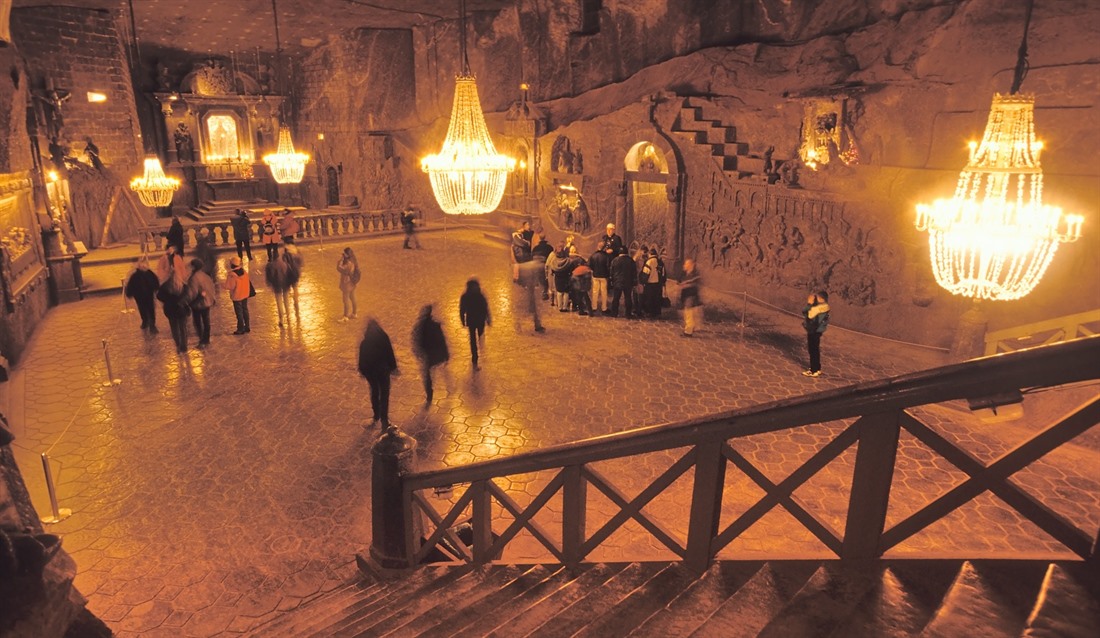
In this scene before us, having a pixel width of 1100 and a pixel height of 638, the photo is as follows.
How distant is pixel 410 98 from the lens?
25.6m

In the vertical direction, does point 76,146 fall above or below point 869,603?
above

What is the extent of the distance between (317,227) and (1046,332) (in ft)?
62.6

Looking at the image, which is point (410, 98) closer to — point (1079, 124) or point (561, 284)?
point (561, 284)

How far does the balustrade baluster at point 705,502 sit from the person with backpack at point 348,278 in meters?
9.65

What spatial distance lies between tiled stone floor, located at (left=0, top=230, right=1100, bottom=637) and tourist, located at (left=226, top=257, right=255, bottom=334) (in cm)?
39

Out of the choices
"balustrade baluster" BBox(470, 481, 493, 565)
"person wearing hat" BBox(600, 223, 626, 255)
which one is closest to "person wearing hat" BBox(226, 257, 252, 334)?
"person wearing hat" BBox(600, 223, 626, 255)

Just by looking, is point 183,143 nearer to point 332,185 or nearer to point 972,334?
point 332,185

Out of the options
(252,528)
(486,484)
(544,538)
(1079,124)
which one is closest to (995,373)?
(544,538)

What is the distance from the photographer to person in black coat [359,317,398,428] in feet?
25.6

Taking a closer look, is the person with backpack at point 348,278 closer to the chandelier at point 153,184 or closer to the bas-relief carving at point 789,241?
the chandelier at point 153,184

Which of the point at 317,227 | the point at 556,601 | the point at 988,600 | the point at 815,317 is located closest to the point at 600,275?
the point at 815,317

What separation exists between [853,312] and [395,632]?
1053cm

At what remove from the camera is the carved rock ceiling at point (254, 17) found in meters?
18.6

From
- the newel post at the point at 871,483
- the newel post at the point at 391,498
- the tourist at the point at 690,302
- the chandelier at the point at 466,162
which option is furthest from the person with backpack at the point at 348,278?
the newel post at the point at 871,483
